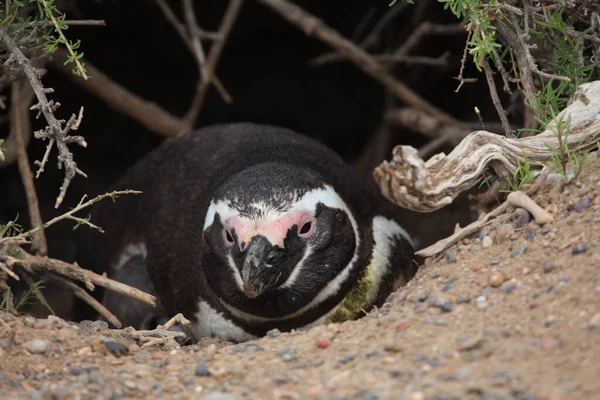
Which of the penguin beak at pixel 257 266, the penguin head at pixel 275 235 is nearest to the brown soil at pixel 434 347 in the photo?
the penguin beak at pixel 257 266

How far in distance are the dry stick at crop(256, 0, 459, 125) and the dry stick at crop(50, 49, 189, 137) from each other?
4.09 ft

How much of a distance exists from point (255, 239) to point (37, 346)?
1031mm

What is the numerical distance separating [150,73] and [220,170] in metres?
3.77

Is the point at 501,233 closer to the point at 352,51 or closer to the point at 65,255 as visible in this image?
the point at 352,51

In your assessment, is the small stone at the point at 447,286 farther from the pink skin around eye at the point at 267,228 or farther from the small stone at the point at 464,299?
the pink skin around eye at the point at 267,228

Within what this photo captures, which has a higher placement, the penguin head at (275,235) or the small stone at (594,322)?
the penguin head at (275,235)

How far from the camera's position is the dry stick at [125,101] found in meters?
6.11

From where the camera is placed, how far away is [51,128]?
10.2ft

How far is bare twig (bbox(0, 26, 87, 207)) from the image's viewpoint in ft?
9.83

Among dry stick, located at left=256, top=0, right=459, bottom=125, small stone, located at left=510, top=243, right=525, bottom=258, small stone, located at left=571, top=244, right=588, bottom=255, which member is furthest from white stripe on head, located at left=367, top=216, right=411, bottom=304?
dry stick, located at left=256, top=0, right=459, bottom=125

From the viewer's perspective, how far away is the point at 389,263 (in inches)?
160

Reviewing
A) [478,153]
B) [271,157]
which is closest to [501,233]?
[478,153]

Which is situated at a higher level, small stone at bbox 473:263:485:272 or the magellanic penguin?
the magellanic penguin

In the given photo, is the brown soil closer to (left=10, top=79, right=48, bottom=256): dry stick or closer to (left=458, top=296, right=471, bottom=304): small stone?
(left=458, top=296, right=471, bottom=304): small stone
